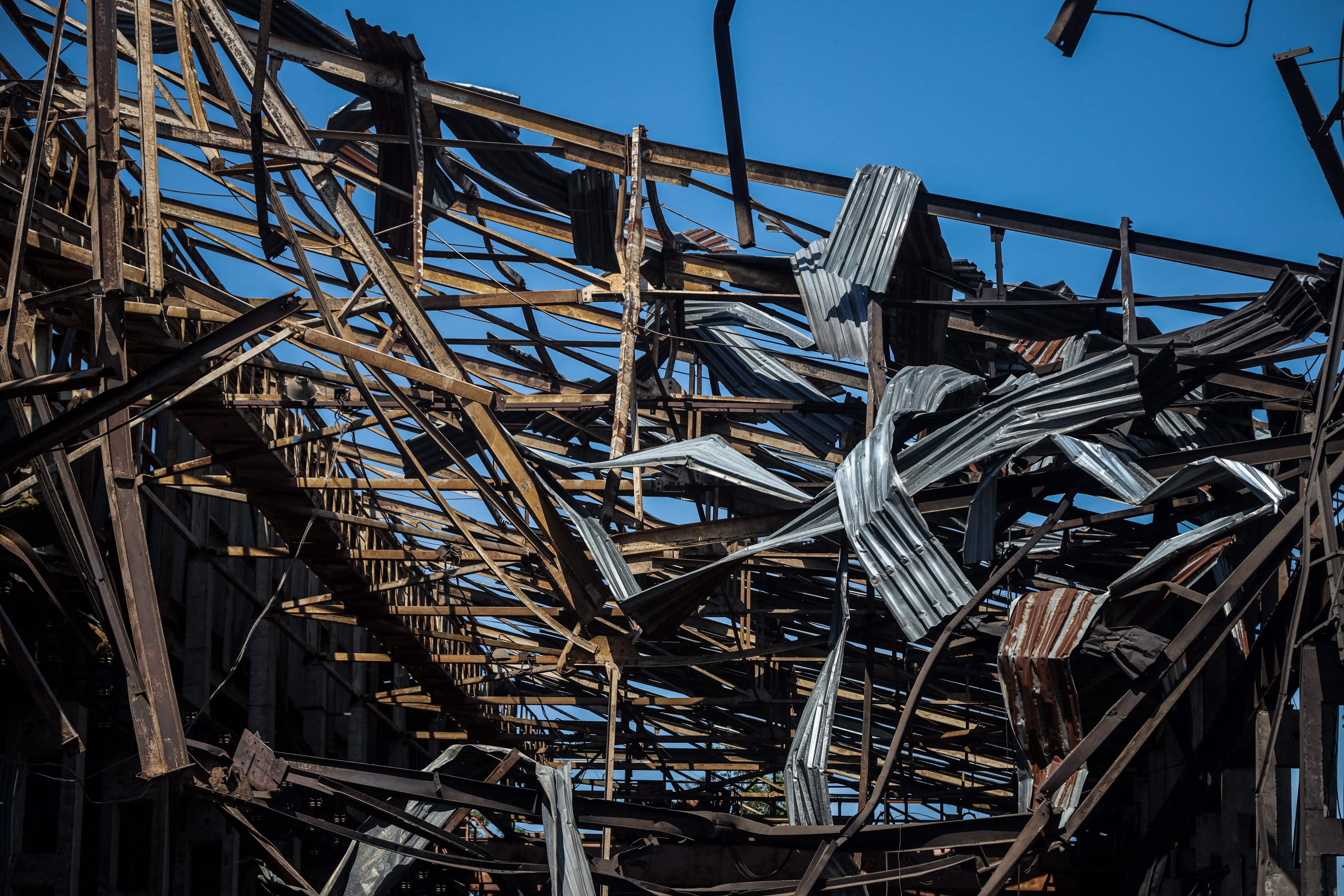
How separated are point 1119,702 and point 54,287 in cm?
955

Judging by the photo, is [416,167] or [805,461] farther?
[805,461]

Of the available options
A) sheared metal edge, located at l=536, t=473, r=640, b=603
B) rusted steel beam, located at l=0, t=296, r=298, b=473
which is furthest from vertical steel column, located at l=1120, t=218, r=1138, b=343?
rusted steel beam, located at l=0, t=296, r=298, b=473

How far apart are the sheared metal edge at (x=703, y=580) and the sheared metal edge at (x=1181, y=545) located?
247cm

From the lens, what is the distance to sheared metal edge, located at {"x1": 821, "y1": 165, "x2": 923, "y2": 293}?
13.2 m

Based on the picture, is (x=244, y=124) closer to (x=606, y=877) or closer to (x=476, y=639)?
(x=606, y=877)

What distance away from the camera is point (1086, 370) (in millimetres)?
11742

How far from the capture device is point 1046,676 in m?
10.8

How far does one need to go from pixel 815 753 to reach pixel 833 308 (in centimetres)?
455

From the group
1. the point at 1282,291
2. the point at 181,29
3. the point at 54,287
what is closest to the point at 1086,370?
the point at 1282,291

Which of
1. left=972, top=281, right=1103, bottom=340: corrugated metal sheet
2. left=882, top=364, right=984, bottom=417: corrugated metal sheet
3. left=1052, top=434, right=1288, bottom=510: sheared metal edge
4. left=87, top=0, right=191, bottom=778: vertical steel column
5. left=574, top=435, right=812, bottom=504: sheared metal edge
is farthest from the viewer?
left=972, top=281, right=1103, bottom=340: corrugated metal sheet

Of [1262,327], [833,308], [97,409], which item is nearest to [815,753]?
[833,308]

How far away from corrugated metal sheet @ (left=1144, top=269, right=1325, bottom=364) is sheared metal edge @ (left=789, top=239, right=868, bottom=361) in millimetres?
2688

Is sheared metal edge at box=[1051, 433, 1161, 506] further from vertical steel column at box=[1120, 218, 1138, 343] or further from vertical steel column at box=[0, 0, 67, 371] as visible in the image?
vertical steel column at box=[0, 0, 67, 371]

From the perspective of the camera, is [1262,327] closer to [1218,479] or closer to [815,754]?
[1218,479]
